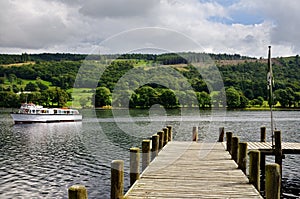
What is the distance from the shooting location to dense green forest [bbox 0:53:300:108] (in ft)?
230

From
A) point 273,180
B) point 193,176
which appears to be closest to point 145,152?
point 193,176

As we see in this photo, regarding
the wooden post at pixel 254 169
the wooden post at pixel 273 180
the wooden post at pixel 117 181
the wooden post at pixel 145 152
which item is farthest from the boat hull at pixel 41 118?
the wooden post at pixel 273 180

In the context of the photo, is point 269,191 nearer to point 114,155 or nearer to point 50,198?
point 50,198

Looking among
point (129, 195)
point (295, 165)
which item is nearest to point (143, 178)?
point (129, 195)

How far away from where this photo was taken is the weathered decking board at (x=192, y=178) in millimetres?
10002

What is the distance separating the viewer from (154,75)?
58750 mm

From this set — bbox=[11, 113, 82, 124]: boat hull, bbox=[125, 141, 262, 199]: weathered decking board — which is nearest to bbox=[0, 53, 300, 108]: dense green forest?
bbox=[11, 113, 82, 124]: boat hull

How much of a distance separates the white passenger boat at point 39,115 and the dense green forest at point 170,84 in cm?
472

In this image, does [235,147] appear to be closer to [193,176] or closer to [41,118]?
[193,176]

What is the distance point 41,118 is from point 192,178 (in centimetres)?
6114

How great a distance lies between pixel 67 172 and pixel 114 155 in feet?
19.9

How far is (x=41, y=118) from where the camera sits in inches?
2734

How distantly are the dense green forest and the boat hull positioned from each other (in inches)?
197

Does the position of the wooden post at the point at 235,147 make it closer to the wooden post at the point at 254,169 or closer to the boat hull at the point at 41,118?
the wooden post at the point at 254,169
